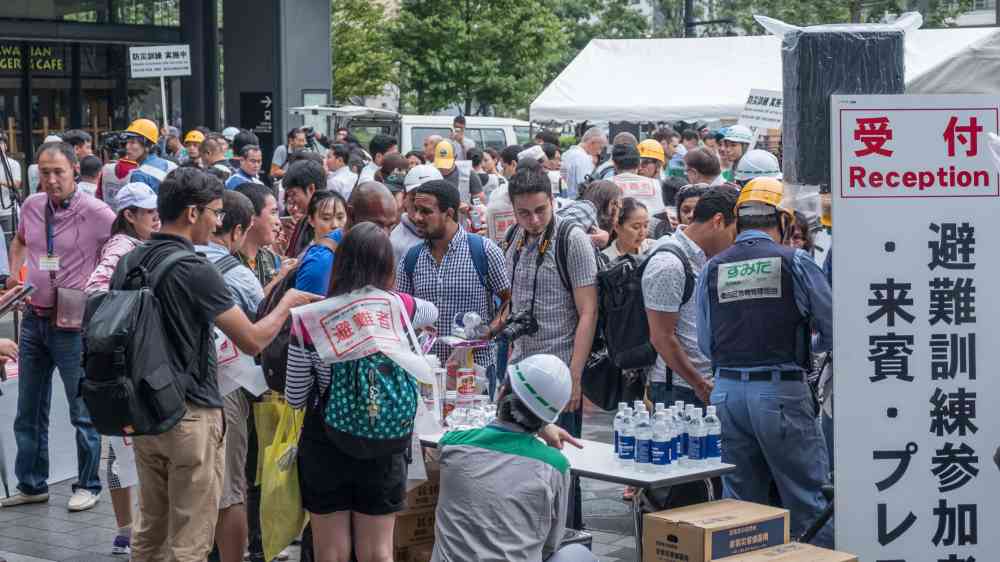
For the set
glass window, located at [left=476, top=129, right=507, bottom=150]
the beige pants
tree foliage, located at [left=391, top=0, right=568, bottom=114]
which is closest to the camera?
the beige pants

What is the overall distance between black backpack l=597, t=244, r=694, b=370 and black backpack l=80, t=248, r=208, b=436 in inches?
100

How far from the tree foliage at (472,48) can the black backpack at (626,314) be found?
1203 inches

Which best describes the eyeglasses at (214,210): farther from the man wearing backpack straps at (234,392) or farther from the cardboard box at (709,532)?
the cardboard box at (709,532)

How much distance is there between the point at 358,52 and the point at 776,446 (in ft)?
101

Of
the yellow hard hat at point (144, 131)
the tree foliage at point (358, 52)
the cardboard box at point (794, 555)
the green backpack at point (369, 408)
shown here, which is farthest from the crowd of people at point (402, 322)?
the tree foliage at point (358, 52)

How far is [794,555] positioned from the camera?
5.43 metres

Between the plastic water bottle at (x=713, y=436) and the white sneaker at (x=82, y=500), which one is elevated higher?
the plastic water bottle at (x=713, y=436)

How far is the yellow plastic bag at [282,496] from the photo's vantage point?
5621 millimetres

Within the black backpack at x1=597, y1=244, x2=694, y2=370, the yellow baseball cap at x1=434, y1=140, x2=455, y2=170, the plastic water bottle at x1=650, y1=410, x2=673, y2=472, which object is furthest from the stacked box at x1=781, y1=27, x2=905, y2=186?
the yellow baseball cap at x1=434, y1=140, x2=455, y2=170

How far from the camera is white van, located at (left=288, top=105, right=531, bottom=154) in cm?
2211

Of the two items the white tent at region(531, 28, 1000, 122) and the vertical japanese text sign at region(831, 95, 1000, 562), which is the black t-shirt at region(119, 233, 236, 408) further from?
the white tent at region(531, 28, 1000, 122)

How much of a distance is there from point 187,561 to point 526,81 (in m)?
33.2

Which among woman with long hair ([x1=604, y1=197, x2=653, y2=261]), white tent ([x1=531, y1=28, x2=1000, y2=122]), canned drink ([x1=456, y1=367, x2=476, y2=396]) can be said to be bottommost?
canned drink ([x1=456, y1=367, x2=476, y2=396])

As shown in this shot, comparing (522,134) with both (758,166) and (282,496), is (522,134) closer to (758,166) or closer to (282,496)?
(758,166)
